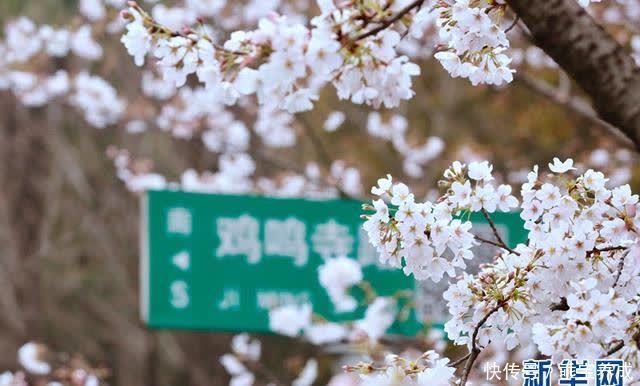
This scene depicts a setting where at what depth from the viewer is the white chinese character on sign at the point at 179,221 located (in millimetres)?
4664

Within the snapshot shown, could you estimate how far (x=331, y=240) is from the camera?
4887 mm

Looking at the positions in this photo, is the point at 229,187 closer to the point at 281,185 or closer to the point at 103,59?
the point at 281,185

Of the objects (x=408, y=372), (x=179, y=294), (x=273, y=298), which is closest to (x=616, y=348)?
(x=408, y=372)

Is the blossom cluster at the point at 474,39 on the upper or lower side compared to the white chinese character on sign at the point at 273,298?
upper

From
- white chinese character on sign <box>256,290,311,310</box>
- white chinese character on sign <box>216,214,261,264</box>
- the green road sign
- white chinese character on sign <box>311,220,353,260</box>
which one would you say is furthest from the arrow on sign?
white chinese character on sign <box>311,220,353,260</box>

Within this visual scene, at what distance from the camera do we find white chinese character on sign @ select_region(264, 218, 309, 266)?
15.9ft

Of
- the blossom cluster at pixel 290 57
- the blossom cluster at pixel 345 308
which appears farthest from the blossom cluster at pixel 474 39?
the blossom cluster at pixel 345 308

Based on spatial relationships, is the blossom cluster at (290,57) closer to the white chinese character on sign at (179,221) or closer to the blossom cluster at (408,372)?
the blossom cluster at (408,372)

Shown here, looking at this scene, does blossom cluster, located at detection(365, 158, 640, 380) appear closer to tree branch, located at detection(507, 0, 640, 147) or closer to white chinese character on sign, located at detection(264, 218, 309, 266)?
tree branch, located at detection(507, 0, 640, 147)

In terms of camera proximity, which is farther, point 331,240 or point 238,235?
point 331,240

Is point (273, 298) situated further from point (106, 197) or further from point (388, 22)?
point (106, 197)

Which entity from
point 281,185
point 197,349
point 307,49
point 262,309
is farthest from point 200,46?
point 197,349

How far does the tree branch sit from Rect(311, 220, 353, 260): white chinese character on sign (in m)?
2.94

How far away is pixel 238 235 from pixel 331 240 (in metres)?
0.39
